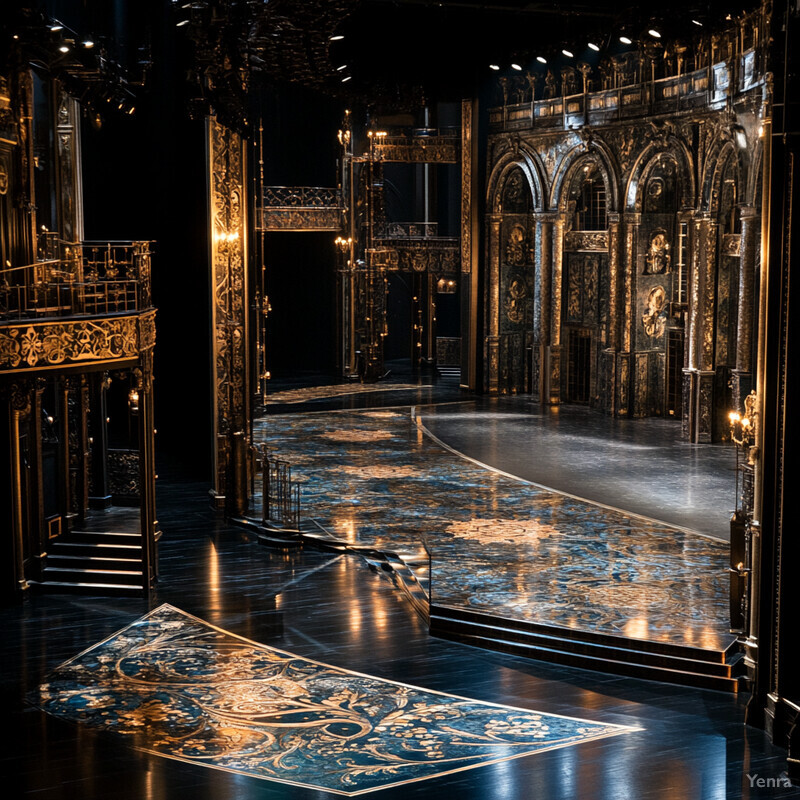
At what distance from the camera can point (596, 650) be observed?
1198 centimetres

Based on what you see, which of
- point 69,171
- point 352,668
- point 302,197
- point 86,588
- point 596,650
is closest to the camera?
point 352,668

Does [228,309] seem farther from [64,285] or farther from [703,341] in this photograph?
[703,341]

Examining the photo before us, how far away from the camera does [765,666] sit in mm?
10047

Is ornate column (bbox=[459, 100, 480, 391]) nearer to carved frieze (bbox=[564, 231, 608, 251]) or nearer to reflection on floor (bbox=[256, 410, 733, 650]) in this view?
carved frieze (bbox=[564, 231, 608, 251])

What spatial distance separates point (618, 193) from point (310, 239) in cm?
1099

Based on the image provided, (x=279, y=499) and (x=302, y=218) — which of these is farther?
(x=302, y=218)

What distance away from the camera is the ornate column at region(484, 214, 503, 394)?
96.5ft

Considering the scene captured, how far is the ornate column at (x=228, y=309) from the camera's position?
58.0 feet

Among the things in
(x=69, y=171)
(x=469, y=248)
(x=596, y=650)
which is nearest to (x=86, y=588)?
(x=596, y=650)

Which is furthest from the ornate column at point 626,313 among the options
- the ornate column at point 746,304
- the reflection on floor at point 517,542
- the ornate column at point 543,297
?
the reflection on floor at point 517,542

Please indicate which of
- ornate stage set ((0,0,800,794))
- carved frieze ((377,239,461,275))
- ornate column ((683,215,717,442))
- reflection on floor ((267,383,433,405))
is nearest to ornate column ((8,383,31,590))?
ornate stage set ((0,0,800,794))

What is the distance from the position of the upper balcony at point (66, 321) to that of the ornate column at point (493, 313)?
15.2 meters

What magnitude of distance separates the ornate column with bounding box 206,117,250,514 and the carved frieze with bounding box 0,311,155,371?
3425mm

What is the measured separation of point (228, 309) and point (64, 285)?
3.92 m
